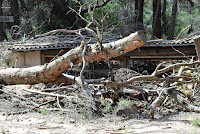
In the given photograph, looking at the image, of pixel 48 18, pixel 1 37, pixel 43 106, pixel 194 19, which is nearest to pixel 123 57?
pixel 43 106

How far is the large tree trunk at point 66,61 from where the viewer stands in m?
5.23

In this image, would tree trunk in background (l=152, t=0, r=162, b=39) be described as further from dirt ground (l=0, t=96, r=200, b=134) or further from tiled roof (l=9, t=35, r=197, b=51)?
dirt ground (l=0, t=96, r=200, b=134)

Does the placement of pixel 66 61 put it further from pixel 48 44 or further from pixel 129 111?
pixel 48 44

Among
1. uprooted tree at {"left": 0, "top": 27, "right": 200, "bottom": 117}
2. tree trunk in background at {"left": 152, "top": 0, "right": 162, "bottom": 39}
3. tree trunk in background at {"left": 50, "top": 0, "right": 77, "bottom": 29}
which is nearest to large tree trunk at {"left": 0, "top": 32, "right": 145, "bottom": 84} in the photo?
uprooted tree at {"left": 0, "top": 27, "right": 200, "bottom": 117}

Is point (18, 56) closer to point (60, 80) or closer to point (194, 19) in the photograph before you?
point (60, 80)

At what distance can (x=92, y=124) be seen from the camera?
4.62 m

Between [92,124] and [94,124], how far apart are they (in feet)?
0.14

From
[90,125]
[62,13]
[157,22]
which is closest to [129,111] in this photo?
[90,125]

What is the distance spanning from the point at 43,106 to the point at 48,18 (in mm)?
10773

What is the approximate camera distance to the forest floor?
4043mm

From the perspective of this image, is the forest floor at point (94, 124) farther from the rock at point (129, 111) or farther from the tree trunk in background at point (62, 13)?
the tree trunk in background at point (62, 13)

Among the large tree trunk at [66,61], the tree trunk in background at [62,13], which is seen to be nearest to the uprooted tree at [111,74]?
the large tree trunk at [66,61]

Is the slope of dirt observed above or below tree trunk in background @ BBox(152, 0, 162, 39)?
below

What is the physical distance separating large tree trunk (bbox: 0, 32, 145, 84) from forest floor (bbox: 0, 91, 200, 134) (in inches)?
48.0
